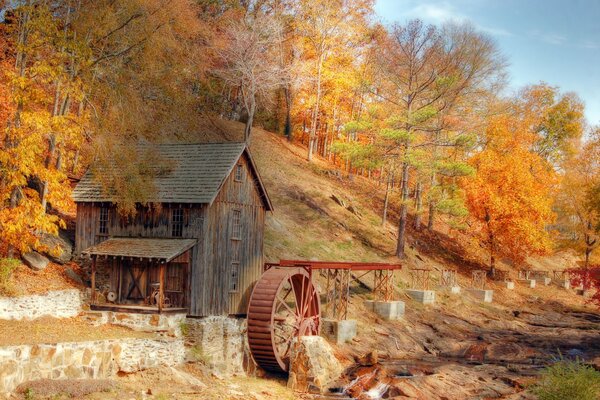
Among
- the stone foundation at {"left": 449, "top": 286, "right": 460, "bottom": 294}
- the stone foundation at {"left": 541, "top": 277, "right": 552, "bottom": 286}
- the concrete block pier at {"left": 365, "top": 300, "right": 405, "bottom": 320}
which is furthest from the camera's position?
the stone foundation at {"left": 541, "top": 277, "right": 552, "bottom": 286}

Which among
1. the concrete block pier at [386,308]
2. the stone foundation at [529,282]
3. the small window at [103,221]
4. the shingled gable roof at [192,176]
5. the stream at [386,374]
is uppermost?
the shingled gable roof at [192,176]

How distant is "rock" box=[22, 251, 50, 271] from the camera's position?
23609mm

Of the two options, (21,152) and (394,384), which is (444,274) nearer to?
(394,384)

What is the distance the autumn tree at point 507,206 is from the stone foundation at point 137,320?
27472mm

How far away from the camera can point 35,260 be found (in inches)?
937

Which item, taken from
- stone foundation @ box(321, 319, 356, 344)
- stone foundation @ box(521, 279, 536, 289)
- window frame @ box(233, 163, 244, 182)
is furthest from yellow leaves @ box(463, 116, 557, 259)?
window frame @ box(233, 163, 244, 182)

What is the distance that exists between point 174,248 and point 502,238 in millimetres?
27624

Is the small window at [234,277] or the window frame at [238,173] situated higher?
the window frame at [238,173]

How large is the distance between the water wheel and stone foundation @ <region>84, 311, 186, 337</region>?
3135mm

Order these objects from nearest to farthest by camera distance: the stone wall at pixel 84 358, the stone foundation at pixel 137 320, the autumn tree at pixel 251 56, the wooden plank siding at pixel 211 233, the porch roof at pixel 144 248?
the stone wall at pixel 84 358 → the stone foundation at pixel 137 320 → the porch roof at pixel 144 248 → the wooden plank siding at pixel 211 233 → the autumn tree at pixel 251 56

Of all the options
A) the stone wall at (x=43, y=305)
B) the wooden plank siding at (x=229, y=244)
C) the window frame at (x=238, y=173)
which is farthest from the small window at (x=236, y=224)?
the stone wall at (x=43, y=305)

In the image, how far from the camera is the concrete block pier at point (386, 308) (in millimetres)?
32312

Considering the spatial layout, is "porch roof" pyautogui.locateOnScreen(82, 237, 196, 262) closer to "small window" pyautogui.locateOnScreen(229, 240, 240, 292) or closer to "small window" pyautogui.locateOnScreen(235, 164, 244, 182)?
"small window" pyautogui.locateOnScreen(229, 240, 240, 292)

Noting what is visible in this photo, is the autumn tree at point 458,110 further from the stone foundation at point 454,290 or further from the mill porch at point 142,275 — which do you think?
the mill porch at point 142,275
